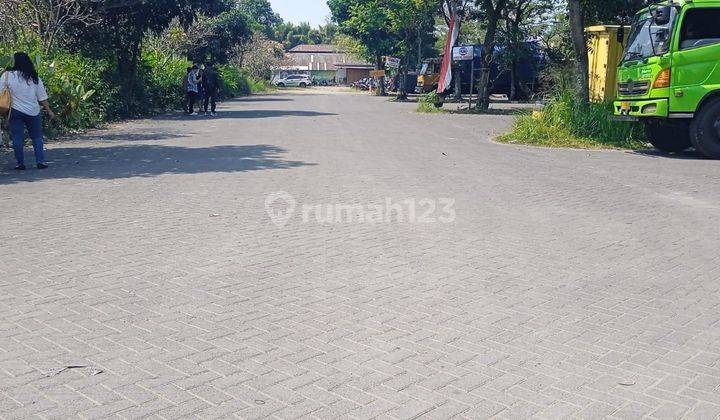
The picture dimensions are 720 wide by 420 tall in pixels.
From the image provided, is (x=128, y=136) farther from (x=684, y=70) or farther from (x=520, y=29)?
(x=520, y=29)

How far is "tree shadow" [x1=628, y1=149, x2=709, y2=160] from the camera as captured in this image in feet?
51.5

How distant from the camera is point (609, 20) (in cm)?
2353

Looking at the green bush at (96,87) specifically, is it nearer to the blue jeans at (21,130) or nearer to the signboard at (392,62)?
the blue jeans at (21,130)

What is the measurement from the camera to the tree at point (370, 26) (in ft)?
160

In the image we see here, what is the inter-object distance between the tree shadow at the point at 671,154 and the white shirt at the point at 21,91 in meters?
12.1

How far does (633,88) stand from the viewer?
50.9 feet

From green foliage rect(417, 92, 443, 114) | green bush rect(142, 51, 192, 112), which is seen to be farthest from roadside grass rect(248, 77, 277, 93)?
green foliage rect(417, 92, 443, 114)

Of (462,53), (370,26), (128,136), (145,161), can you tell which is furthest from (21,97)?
(370,26)

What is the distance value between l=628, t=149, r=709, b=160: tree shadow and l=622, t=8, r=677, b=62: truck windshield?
2.09 meters

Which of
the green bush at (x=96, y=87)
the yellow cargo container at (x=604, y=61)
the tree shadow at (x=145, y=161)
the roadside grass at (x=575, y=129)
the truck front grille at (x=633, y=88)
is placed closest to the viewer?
the tree shadow at (x=145, y=161)

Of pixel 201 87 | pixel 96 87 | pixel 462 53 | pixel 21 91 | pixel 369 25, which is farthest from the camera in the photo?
pixel 369 25

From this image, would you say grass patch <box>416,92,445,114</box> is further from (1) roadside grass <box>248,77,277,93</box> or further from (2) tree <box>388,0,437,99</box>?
(1) roadside grass <box>248,77,277,93</box>

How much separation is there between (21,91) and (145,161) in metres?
2.68

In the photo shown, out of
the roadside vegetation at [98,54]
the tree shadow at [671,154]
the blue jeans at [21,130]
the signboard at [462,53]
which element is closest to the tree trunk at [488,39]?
the signboard at [462,53]
